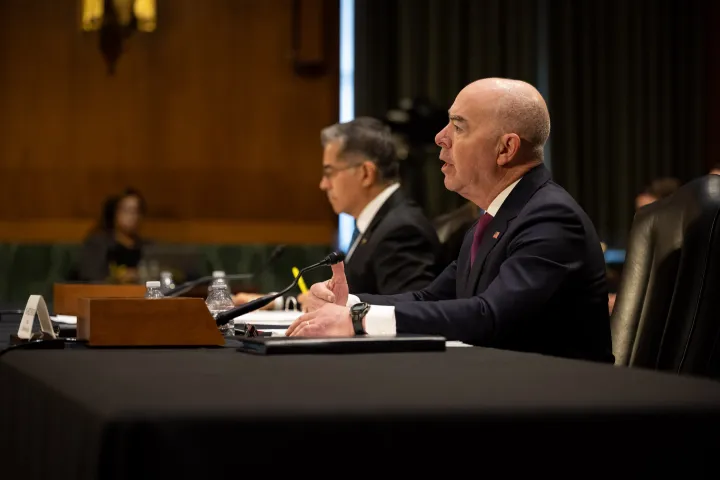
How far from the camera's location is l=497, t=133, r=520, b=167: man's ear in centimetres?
240

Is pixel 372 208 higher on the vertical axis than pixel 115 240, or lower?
higher

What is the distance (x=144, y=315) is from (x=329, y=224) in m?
5.78

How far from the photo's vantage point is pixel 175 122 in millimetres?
7434

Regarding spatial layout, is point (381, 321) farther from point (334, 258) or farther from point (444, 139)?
point (444, 139)

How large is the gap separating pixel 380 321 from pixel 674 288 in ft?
1.98

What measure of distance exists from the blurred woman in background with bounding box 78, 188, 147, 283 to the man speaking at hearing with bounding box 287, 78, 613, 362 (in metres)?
4.14

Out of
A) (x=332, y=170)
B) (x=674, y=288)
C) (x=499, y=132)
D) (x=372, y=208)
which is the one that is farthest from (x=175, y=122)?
(x=674, y=288)

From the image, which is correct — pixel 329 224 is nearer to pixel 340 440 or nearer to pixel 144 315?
pixel 144 315

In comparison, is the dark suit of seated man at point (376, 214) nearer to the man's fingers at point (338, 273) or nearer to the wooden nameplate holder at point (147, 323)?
the man's fingers at point (338, 273)

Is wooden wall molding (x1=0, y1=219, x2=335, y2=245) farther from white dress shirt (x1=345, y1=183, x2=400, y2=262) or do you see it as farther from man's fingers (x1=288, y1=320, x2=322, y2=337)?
man's fingers (x1=288, y1=320, x2=322, y2=337)

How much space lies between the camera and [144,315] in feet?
5.78

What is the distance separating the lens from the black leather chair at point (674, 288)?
2.04 metres

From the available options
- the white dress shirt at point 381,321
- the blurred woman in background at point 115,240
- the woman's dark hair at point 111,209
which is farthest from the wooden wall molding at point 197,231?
the white dress shirt at point 381,321

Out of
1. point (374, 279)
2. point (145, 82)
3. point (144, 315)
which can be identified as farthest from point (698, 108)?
point (144, 315)
